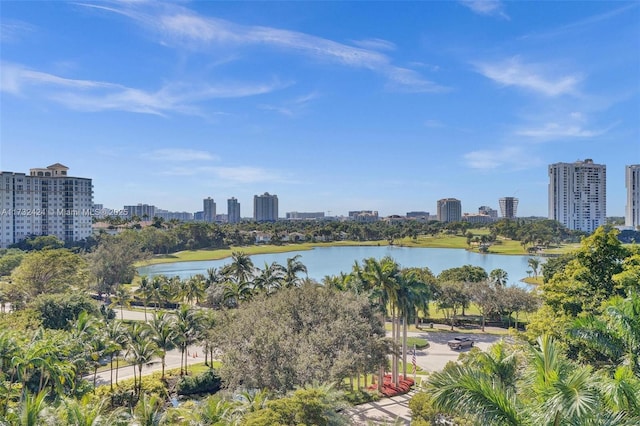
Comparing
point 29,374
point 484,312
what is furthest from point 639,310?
point 484,312

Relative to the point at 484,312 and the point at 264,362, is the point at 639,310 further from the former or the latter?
the point at 484,312

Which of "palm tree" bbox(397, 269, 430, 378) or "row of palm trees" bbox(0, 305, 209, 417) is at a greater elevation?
"palm tree" bbox(397, 269, 430, 378)

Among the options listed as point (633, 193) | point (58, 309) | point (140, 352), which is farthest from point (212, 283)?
point (633, 193)

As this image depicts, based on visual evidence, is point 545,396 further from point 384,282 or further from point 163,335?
point 163,335

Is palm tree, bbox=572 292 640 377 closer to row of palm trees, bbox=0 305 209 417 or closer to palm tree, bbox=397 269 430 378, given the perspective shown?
palm tree, bbox=397 269 430 378

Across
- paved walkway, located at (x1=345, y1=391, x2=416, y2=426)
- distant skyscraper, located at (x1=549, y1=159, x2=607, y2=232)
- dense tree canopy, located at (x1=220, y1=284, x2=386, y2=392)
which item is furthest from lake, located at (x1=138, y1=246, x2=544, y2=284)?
distant skyscraper, located at (x1=549, y1=159, x2=607, y2=232)

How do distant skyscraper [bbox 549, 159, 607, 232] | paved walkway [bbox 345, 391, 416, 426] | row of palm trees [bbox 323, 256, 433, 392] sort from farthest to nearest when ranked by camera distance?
distant skyscraper [bbox 549, 159, 607, 232] < row of palm trees [bbox 323, 256, 433, 392] < paved walkway [bbox 345, 391, 416, 426]

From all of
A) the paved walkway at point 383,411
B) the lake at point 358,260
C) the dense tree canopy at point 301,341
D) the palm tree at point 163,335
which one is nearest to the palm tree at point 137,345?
the palm tree at point 163,335
